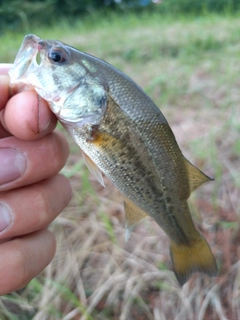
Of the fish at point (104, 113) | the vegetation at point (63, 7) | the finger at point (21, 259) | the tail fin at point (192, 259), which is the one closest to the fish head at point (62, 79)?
the fish at point (104, 113)

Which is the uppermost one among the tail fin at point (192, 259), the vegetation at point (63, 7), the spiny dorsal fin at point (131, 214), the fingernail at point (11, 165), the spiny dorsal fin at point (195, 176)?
the fingernail at point (11, 165)

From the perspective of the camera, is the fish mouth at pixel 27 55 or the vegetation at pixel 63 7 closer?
the fish mouth at pixel 27 55

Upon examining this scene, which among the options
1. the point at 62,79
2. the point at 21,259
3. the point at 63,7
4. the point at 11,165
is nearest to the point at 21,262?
the point at 21,259

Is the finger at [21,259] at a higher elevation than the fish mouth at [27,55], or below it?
below

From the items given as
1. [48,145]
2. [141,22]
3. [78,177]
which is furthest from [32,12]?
[48,145]

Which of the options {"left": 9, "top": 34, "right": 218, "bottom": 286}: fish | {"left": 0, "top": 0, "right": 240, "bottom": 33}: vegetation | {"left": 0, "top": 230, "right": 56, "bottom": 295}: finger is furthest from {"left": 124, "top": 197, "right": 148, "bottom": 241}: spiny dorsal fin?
{"left": 0, "top": 0, "right": 240, "bottom": 33}: vegetation

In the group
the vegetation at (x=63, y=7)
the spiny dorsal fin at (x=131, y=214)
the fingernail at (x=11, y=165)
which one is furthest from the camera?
the vegetation at (x=63, y=7)

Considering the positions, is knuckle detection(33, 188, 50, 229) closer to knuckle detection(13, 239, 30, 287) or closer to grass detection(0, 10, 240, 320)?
knuckle detection(13, 239, 30, 287)

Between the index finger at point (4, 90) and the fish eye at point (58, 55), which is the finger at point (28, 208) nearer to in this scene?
the index finger at point (4, 90)
